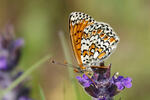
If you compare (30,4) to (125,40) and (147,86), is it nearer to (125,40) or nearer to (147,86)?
(125,40)

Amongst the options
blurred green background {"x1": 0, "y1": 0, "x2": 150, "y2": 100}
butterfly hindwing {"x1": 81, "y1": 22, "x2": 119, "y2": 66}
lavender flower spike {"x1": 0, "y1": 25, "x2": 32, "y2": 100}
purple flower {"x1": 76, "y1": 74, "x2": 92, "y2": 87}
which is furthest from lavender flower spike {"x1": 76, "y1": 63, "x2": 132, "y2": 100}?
blurred green background {"x1": 0, "y1": 0, "x2": 150, "y2": 100}

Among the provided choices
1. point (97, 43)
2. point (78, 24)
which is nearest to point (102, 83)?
point (97, 43)

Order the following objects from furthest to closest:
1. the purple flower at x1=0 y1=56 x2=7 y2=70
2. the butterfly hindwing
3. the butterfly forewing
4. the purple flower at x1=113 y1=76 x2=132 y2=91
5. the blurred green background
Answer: the blurred green background, the purple flower at x1=0 y1=56 x2=7 y2=70, the butterfly forewing, the butterfly hindwing, the purple flower at x1=113 y1=76 x2=132 y2=91

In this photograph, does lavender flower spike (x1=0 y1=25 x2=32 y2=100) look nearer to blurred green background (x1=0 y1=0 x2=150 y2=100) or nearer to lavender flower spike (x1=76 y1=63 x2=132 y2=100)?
blurred green background (x1=0 y1=0 x2=150 y2=100)

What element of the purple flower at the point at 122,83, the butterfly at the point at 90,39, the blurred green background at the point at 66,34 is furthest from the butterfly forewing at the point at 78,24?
the blurred green background at the point at 66,34

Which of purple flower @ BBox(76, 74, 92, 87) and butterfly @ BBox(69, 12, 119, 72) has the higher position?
butterfly @ BBox(69, 12, 119, 72)

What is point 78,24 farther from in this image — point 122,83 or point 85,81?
point 122,83

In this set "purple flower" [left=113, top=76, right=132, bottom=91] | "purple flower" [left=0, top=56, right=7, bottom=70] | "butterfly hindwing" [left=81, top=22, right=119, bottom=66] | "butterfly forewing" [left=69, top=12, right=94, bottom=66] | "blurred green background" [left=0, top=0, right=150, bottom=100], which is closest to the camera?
"purple flower" [left=113, top=76, right=132, bottom=91]
